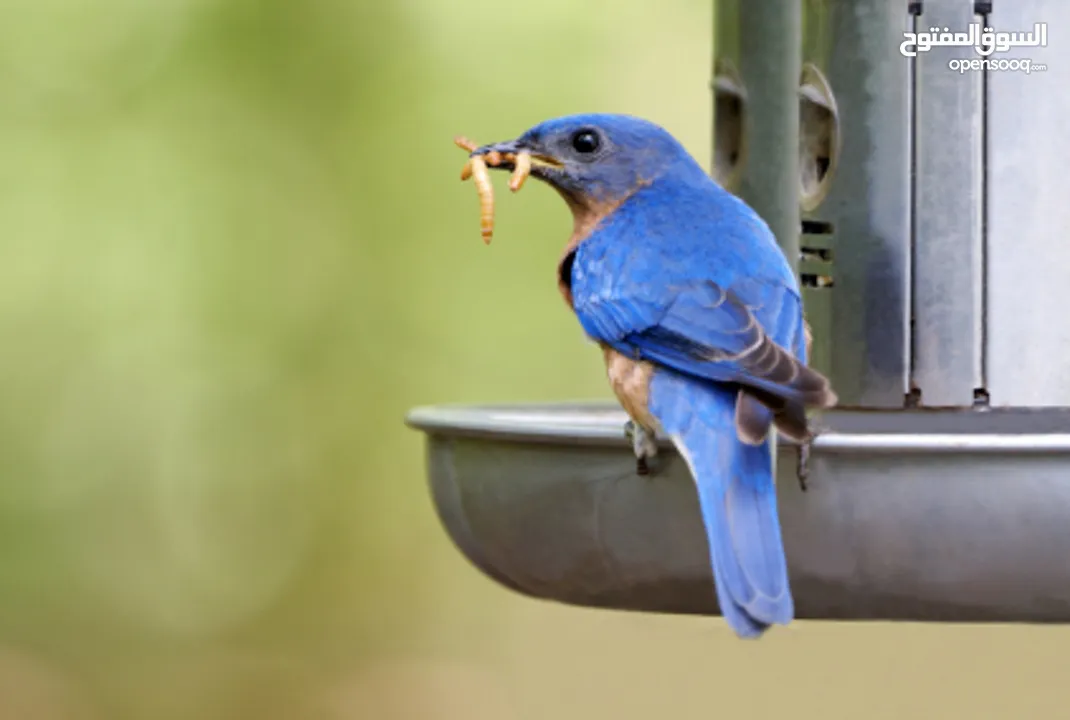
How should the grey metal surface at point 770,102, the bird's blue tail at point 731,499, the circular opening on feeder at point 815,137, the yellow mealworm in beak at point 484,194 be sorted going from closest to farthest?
the bird's blue tail at point 731,499
the yellow mealworm in beak at point 484,194
the circular opening on feeder at point 815,137
the grey metal surface at point 770,102

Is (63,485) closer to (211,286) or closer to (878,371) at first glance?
(211,286)

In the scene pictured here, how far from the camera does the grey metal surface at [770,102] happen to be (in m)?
3.92

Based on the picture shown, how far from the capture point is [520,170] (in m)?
3.59

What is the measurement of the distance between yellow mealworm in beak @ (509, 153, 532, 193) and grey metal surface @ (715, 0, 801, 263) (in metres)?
0.54

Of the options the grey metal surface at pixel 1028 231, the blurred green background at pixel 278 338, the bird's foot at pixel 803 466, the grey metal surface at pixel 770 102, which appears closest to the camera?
the bird's foot at pixel 803 466

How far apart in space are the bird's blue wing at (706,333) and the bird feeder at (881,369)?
5.8 inches

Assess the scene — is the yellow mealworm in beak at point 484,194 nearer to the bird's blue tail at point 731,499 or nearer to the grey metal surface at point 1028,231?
the bird's blue tail at point 731,499

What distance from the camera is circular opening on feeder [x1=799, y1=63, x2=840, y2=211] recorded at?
3.78 m

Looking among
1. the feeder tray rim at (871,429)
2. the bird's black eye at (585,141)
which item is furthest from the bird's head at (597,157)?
the feeder tray rim at (871,429)

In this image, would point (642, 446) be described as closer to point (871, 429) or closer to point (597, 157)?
point (871, 429)

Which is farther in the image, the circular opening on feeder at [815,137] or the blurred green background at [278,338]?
the blurred green background at [278,338]

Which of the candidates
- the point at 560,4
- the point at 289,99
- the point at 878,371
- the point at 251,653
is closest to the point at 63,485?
the point at 251,653

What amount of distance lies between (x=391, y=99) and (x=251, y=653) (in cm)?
269

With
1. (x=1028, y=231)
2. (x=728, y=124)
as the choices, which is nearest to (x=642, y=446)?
(x=1028, y=231)
